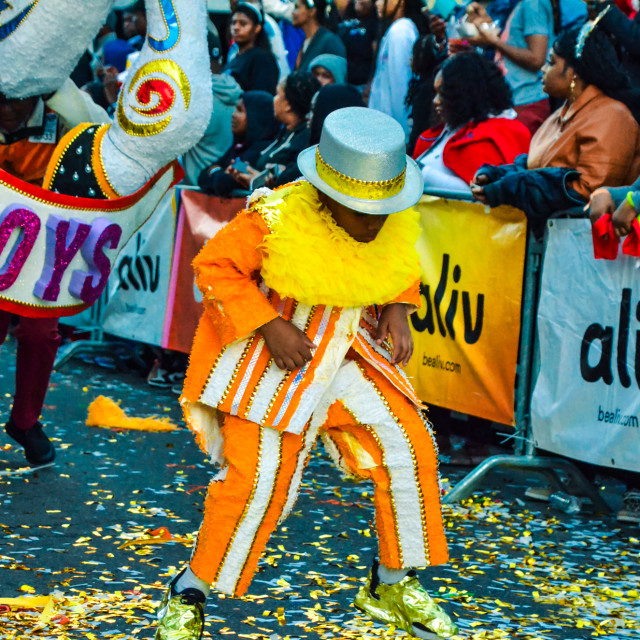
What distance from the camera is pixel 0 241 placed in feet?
14.3

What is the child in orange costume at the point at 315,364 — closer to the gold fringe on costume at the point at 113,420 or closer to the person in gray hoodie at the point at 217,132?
the gold fringe on costume at the point at 113,420

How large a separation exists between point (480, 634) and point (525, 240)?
2.52 meters

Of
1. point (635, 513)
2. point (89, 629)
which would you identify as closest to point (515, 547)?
point (635, 513)

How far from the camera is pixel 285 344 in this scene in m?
3.15

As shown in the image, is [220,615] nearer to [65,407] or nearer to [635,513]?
[635,513]

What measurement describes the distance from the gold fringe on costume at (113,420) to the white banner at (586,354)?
93.1 inches

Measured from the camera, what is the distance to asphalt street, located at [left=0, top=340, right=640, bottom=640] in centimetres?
358

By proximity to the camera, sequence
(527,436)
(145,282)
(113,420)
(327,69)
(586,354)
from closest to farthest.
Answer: (586,354) < (527,436) < (113,420) < (327,69) < (145,282)

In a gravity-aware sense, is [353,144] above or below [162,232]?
above

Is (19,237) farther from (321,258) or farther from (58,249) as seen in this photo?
(321,258)

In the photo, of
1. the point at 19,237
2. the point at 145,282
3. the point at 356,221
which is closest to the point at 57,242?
the point at 19,237

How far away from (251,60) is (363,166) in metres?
6.44

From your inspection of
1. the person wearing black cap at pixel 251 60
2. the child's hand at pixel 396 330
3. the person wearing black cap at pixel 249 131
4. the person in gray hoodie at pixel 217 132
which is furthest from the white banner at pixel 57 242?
the person wearing black cap at pixel 251 60

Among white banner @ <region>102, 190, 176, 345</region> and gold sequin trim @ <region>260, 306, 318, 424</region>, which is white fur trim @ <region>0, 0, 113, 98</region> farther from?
white banner @ <region>102, 190, 176, 345</region>
